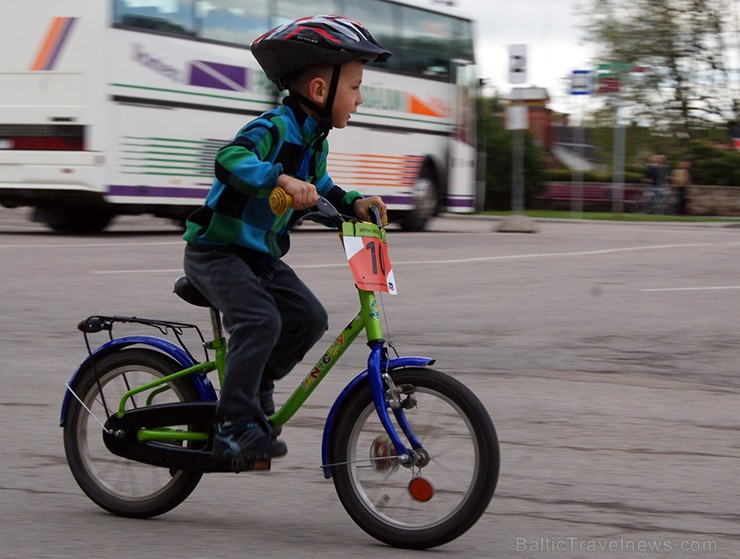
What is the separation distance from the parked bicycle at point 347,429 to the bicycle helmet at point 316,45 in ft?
1.62

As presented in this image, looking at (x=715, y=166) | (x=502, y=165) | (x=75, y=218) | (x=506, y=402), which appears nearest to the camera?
(x=506, y=402)

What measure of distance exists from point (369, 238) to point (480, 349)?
Result: 4773 mm

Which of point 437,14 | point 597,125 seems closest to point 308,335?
point 437,14

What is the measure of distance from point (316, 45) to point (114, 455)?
1.63 metres

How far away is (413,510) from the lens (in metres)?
4.37

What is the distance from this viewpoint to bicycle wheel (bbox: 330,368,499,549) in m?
4.22

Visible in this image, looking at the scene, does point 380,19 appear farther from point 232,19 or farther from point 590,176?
point 590,176

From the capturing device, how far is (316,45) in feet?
14.1

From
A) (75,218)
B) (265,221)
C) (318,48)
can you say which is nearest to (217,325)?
(265,221)

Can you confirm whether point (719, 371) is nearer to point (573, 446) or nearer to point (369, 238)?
point (573, 446)

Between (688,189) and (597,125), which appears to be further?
(597,125)

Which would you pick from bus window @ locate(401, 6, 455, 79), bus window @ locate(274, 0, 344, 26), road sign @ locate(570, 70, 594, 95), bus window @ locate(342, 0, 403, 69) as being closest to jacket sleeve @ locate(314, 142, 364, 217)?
bus window @ locate(274, 0, 344, 26)

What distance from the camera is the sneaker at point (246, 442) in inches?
173

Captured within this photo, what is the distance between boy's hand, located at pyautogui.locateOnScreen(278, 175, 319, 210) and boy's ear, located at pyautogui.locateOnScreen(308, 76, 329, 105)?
0.38 metres
